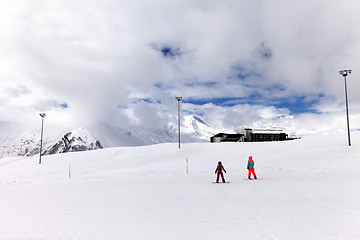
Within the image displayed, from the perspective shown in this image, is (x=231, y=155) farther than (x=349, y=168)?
Yes

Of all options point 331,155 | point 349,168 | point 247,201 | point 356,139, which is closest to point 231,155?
point 331,155

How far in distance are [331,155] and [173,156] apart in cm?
1750

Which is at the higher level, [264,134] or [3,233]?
[264,134]

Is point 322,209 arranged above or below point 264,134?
below

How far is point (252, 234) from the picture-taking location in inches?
201

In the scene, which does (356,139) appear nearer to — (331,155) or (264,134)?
(331,155)

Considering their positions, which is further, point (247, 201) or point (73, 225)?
point (247, 201)

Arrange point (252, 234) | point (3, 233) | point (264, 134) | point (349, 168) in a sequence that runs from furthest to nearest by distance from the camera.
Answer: point (264, 134) → point (349, 168) → point (3, 233) → point (252, 234)

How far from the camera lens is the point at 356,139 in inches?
1096

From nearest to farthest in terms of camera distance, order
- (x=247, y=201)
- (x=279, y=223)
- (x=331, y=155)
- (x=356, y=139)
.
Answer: (x=279, y=223) < (x=247, y=201) < (x=331, y=155) < (x=356, y=139)

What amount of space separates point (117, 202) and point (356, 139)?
101 ft

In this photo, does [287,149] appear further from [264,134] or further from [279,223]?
[264,134]

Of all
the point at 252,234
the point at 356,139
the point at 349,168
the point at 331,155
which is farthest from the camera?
the point at 356,139

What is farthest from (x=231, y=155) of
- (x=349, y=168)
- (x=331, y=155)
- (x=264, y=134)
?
(x=264, y=134)
